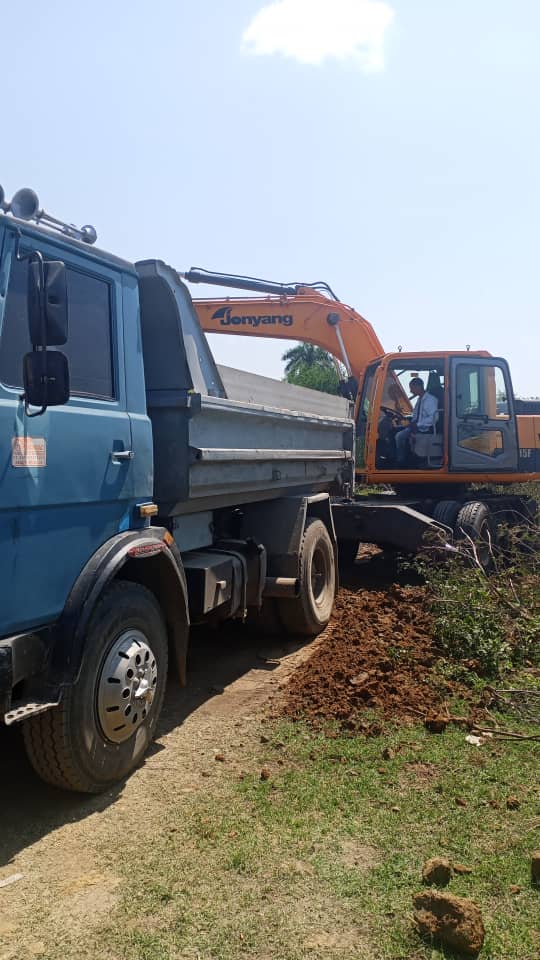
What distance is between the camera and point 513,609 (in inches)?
236

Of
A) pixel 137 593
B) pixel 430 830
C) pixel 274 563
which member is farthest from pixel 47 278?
pixel 274 563

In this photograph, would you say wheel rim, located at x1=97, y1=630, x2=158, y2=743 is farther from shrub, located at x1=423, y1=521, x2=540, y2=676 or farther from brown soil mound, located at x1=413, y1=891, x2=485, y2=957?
shrub, located at x1=423, y1=521, x2=540, y2=676


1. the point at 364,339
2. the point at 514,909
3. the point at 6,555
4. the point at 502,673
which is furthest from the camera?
the point at 364,339

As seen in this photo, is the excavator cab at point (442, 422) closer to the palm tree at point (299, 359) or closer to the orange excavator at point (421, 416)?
the orange excavator at point (421, 416)

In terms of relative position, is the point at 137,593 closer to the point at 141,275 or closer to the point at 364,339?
the point at 141,275

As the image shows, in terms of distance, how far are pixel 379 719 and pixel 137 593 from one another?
66.0 inches

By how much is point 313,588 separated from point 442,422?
370cm

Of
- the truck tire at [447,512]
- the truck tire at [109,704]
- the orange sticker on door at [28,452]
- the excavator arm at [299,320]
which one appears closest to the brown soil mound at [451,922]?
the truck tire at [109,704]

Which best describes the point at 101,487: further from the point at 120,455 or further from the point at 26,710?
the point at 26,710

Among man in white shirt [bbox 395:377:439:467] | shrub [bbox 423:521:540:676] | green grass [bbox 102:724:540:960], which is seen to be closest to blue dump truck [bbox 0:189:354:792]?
green grass [bbox 102:724:540:960]

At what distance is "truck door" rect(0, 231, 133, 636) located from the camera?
3.19 meters

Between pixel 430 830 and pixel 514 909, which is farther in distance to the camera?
pixel 430 830

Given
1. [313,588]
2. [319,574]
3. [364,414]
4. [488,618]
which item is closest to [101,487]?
[488,618]

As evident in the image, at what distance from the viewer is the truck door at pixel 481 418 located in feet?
31.0
